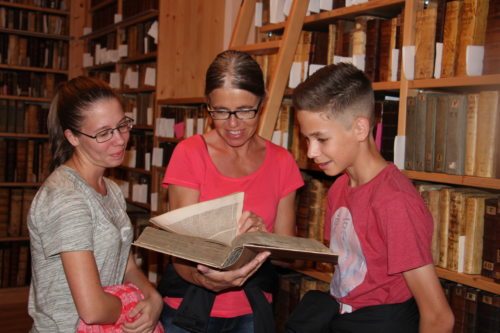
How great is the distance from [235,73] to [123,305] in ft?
2.42

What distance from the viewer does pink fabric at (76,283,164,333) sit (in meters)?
1.40

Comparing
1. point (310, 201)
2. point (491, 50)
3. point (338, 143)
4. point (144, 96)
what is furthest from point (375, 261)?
point (144, 96)

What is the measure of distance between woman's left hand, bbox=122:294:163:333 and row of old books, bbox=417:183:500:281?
106cm

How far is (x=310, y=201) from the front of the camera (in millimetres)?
2570

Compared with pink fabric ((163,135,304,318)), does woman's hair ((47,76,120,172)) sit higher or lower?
higher

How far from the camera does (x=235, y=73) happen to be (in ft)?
5.48

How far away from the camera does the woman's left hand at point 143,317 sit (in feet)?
4.84

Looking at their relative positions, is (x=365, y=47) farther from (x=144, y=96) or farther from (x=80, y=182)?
(x=144, y=96)

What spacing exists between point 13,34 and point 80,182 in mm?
4433

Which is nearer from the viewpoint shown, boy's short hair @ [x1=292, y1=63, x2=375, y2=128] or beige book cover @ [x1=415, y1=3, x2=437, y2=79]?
boy's short hair @ [x1=292, y1=63, x2=375, y2=128]

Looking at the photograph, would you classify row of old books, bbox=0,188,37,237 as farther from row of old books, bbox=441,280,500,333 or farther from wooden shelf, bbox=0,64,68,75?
row of old books, bbox=441,280,500,333

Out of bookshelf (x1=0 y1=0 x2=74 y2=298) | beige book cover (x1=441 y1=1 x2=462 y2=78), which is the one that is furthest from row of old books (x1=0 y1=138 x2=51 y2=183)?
beige book cover (x1=441 y1=1 x2=462 y2=78)

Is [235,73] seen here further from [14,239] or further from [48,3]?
[48,3]

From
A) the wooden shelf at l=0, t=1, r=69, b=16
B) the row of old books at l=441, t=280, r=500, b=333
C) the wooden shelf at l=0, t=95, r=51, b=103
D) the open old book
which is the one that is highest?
the wooden shelf at l=0, t=1, r=69, b=16
